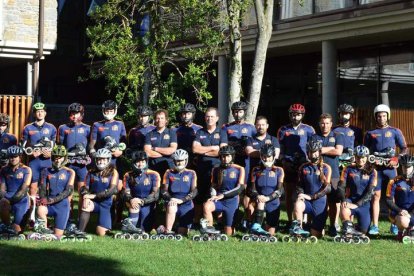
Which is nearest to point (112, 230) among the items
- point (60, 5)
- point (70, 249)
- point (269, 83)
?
point (70, 249)

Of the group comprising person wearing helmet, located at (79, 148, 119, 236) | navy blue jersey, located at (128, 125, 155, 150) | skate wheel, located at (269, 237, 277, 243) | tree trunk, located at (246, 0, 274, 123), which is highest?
tree trunk, located at (246, 0, 274, 123)

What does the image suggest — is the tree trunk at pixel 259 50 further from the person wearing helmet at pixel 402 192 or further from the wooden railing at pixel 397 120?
the wooden railing at pixel 397 120

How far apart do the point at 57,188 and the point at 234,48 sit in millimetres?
4765

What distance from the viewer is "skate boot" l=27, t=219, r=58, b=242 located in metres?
10.5

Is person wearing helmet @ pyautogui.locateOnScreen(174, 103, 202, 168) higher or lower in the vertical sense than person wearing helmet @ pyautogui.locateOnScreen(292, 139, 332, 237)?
higher

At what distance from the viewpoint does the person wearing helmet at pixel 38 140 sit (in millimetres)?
11922

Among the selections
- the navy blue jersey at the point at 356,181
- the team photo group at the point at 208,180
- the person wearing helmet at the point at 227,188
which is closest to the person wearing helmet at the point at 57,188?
the team photo group at the point at 208,180

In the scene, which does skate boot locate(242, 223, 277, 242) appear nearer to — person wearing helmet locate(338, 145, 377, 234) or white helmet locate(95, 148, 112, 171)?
person wearing helmet locate(338, 145, 377, 234)

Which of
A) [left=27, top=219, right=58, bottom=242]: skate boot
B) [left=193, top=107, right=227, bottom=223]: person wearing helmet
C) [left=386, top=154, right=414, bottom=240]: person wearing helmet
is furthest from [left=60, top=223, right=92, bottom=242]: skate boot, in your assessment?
[left=386, top=154, right=414, bottom=240]: person wearing helmet

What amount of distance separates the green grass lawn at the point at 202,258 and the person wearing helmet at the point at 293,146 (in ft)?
5.15

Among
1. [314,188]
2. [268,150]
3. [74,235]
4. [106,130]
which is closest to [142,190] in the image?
[74,235]

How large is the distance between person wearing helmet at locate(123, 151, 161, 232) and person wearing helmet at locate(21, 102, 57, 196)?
159 centimetres

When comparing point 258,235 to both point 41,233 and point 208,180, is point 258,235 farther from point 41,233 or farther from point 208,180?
point 41,233

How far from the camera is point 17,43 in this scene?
63.4ft
